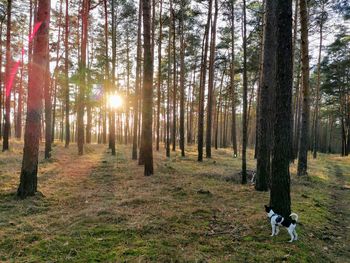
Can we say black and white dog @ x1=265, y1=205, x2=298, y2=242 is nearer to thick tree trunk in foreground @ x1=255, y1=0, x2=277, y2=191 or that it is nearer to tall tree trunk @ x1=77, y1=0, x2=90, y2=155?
thick tree trunk in foreground @ x1=255, y1=0, x2=277, y2=191

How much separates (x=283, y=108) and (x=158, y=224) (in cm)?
359

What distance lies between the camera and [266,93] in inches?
369

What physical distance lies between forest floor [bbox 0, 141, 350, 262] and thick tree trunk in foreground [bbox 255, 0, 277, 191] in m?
0.71

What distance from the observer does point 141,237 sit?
5.27 metres

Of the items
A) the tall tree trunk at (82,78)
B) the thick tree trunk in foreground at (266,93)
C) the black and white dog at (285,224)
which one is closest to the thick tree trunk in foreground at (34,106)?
the black and white dog at (285,224)

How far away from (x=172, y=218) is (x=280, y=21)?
189 inches

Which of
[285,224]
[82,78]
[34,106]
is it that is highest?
[82,78]

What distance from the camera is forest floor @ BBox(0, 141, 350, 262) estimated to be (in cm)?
474

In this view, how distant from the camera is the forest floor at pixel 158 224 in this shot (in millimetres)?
4738

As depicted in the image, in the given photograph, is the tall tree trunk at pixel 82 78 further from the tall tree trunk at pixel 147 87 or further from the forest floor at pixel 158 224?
the forest floor at pixel 158 224

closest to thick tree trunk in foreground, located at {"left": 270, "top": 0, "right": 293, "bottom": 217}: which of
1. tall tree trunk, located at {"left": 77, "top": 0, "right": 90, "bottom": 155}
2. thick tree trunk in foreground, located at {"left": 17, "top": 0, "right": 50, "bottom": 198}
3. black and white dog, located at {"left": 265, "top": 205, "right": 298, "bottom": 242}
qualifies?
black and white dog, located at {"left": 265, "top": 205, "right": 298, "bottom": 242}

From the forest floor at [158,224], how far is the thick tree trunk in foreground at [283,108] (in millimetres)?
661

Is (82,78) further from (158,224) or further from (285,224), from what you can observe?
(285,224)

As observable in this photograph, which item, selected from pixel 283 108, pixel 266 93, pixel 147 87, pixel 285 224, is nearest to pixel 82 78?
pixel 147 87
